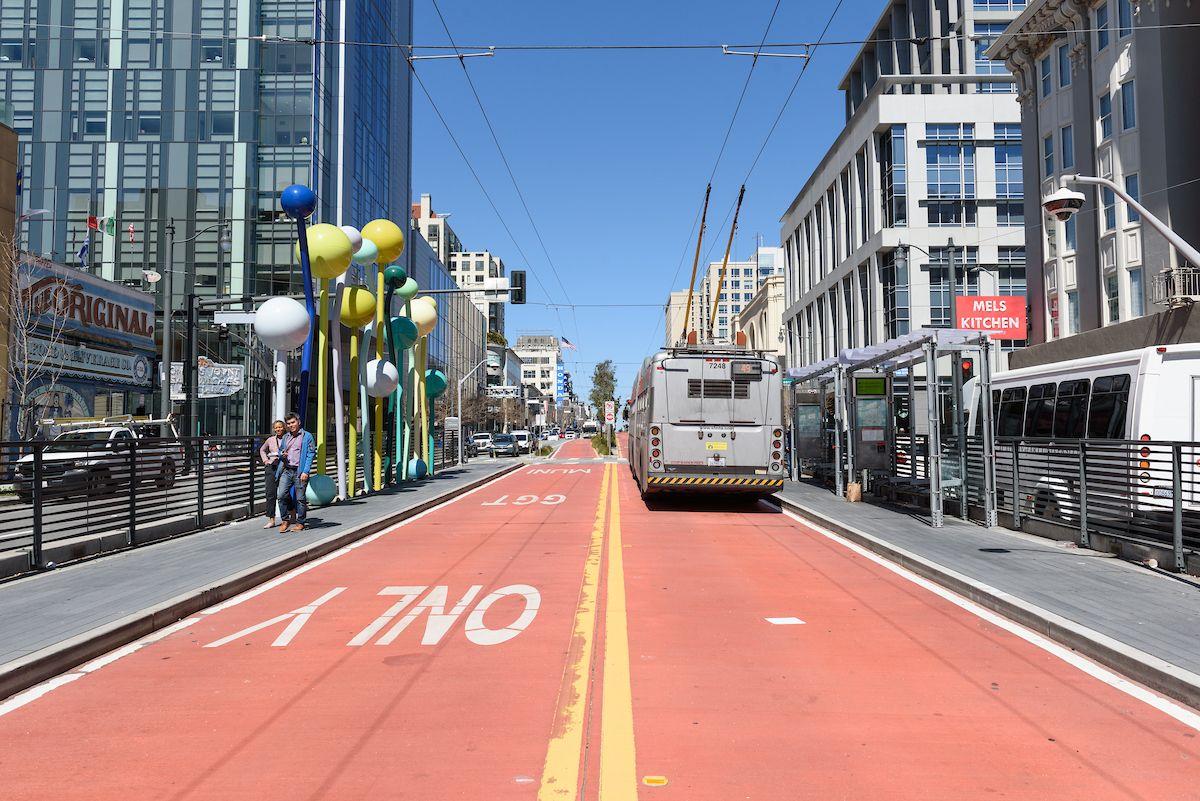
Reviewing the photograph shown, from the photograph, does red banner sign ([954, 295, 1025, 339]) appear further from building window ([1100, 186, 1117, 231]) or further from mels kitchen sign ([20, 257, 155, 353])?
mels kitchen sign ([20, 257, 155, 353])

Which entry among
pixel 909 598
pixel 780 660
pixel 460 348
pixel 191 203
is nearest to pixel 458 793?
pixel 780 660

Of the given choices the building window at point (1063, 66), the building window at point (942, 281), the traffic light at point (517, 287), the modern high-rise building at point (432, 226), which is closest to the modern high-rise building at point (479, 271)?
the modern high-rise building at point (432, 226)

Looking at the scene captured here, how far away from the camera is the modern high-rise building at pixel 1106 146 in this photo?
27.7 metres

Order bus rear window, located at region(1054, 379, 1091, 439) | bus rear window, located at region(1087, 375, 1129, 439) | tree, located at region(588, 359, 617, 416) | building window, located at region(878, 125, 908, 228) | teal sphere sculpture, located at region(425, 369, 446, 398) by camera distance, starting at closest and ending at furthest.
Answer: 1. bus rear window, located at region(1087, 375, 1129, 439)
2. bus rear window, located at region(1054, 379, 1091, 439)
3. teal sphere sculpture, located at region(425, 369, 446, 398)
4. building window, located at region(878, 125, 908, 228)
5. tree, located at region(588, 359, 617, 416)

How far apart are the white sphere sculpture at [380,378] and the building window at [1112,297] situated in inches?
949

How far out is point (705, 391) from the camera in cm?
1831

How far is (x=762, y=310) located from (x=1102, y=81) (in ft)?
191

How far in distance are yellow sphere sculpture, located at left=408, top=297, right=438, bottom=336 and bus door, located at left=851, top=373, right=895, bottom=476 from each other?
13.3 metres

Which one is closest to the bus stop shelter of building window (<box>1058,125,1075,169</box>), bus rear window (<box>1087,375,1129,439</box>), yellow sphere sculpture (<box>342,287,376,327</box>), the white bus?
the white bus

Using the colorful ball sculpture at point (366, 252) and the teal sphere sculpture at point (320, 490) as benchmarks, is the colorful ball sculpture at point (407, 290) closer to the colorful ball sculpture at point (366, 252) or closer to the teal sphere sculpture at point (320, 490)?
the colorful ball sculpture at point (366, 252)

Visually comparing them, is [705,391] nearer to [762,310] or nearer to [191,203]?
[191,203]

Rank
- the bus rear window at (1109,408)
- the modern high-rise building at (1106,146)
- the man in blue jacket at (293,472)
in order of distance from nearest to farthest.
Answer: the bus rear window at (1109,408) < the man in blue jacket at (293,472) < the modern high-rise building at (1106,146)

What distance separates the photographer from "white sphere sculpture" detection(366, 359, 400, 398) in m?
21.9

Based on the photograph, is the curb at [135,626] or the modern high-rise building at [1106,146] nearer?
the curb at [135,626]
